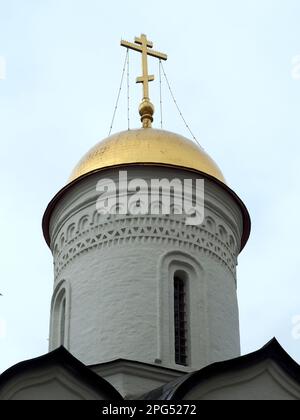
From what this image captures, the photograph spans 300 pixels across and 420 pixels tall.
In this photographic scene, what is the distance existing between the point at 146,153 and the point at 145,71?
2320 millimetres

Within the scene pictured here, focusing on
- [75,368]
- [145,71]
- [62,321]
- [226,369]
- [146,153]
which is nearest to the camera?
[75,368]

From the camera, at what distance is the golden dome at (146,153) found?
1327cm

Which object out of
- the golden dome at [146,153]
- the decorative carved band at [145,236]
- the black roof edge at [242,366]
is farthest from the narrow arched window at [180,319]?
the black roof edge at [242,366]

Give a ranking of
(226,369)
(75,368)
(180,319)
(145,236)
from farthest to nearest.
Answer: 1. (145,236)
2. (180,319)
3. (226,369)
4. (75,368)

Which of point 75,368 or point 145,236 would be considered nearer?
point 75,368

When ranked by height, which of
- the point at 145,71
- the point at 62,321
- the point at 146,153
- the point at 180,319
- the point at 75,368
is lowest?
the point at 75,368

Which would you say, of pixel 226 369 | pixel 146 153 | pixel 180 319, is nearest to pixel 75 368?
pixel 226 369

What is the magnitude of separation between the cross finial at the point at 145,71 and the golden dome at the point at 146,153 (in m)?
0.94

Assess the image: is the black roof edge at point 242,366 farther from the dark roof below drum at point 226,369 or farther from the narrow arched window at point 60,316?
the narrow arched window at point 60,316

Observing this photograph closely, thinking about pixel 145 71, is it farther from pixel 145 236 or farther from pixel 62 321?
pixel 62 321

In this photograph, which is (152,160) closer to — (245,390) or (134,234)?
(134,234)

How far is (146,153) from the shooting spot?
13.3m

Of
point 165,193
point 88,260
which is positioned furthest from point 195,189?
point 88,260
